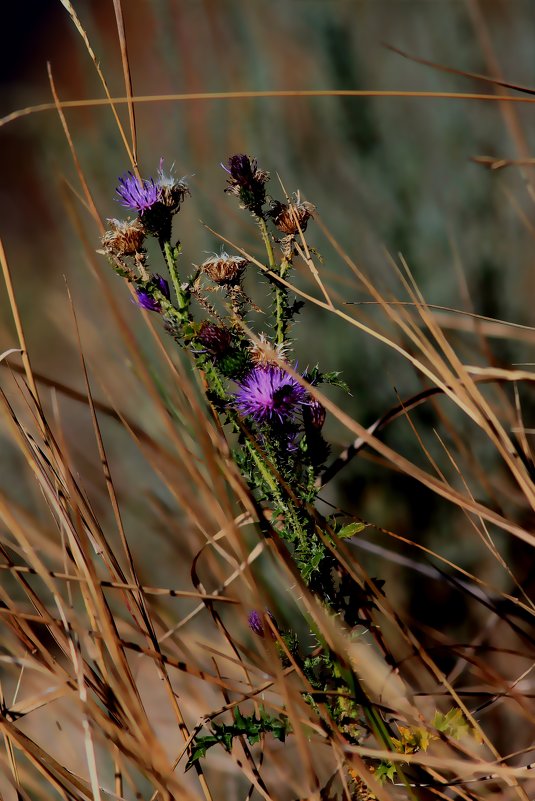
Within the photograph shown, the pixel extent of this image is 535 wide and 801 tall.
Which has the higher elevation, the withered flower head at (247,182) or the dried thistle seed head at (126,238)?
the withered flower head at (247,182)

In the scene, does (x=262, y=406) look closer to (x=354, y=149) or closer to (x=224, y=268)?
(x=224, y=268)

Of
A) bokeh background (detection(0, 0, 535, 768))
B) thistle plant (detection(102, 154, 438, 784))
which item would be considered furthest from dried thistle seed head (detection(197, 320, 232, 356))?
bokeh background (detection(0, 0, 535, 768))

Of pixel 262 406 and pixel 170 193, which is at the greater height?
pixel 170 193

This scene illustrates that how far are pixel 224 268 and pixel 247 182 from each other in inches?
3.1

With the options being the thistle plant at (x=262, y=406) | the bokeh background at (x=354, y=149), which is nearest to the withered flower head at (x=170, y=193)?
the thistle plant at (x=262, y=406)

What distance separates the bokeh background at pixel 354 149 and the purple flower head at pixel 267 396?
60cm

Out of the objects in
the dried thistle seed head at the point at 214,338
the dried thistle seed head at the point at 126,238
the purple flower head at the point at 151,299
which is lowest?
the dried thistle seed head at the point at 214,338

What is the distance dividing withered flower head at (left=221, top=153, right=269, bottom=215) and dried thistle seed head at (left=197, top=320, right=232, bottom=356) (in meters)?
0.12

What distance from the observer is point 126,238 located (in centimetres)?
48

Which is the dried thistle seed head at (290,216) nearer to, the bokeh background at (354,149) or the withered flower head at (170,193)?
the withered flower head at (170,193)

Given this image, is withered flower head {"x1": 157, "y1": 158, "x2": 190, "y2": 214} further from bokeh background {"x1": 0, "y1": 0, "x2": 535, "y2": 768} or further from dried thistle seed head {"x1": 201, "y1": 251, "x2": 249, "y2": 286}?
bokeh background {"x1": 0, "y1": 0, "x2": 535, "y2": 768}

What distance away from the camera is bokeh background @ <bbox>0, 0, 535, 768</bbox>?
105 centimetres

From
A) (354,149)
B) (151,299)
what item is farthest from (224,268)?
(354,149)

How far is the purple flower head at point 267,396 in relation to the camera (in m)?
0.45
